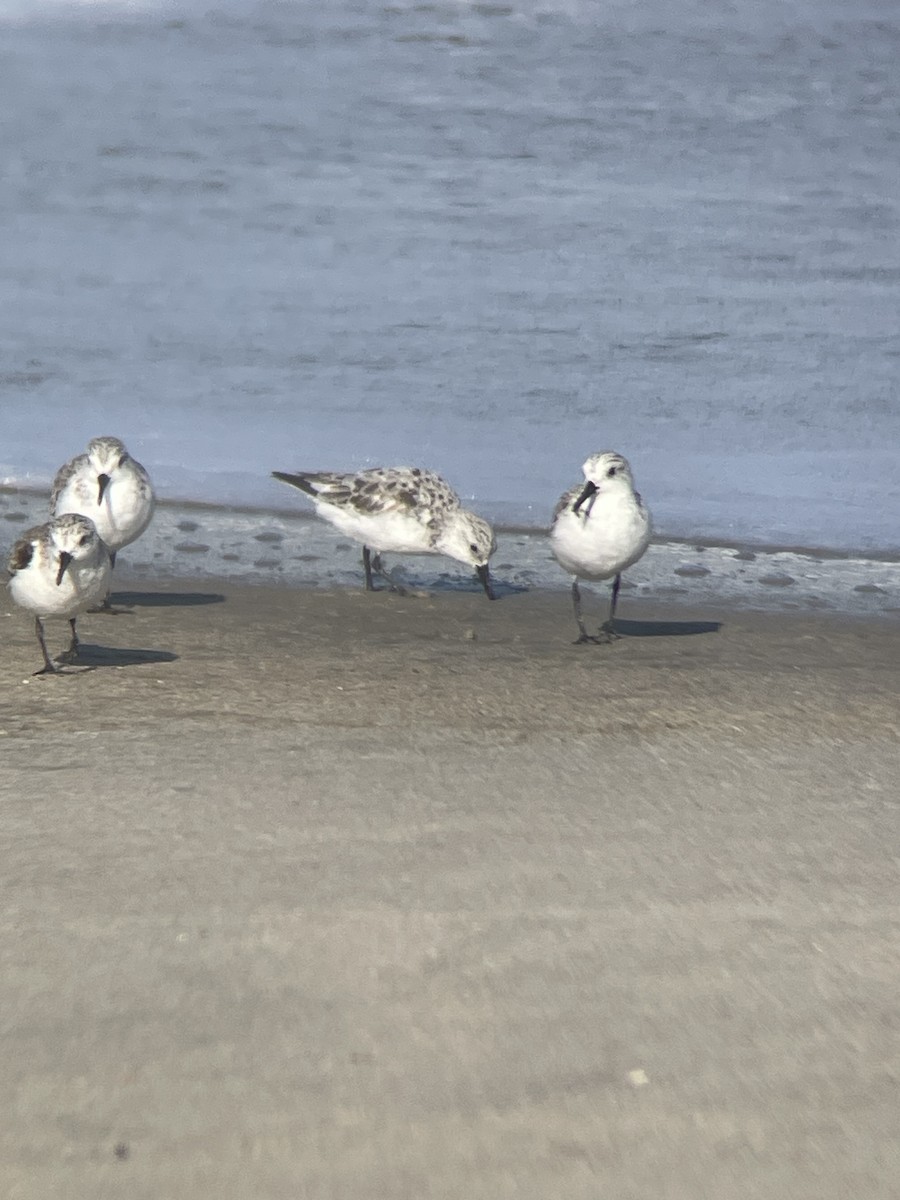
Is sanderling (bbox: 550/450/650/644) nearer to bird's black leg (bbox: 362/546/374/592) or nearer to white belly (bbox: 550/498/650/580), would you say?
white belly (bbox: 550/498/650/580)

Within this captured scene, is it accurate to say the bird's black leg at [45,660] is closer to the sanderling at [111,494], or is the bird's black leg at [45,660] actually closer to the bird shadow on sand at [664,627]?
the sanderling at [111,494]

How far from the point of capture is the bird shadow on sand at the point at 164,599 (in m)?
6.88

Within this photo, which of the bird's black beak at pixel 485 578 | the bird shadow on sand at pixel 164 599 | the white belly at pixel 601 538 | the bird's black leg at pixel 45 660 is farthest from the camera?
the bird's black beak at pixel 485 578

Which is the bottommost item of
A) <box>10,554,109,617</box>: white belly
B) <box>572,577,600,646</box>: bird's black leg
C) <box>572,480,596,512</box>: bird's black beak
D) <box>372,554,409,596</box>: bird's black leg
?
<box>372,554,409,596</box>: bird's black leg

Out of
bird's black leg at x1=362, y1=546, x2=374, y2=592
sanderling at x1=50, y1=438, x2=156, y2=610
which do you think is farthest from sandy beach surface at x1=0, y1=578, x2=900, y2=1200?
bird's black leg at x1=362, y1=546, x2=374, y2=592

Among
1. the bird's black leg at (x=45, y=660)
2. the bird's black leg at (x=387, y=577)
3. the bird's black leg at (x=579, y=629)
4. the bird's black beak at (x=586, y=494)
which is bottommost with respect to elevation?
the bird's black leg at (x=387, y=577)

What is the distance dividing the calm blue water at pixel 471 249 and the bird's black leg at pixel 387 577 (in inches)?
50.6

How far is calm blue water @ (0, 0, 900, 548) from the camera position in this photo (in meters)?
9.80

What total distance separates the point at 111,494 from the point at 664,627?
2.25 metres

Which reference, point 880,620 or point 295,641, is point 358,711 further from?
point 880,620

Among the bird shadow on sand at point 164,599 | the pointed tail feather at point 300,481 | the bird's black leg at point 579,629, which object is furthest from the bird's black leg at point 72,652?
the pointed tail feather at point 300,481

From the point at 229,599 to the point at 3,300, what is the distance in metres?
6.27

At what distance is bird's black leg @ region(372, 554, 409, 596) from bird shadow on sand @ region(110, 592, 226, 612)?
2.50 ft

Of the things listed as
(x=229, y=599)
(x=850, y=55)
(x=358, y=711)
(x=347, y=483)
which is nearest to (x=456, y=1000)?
(x=358, y=711)
